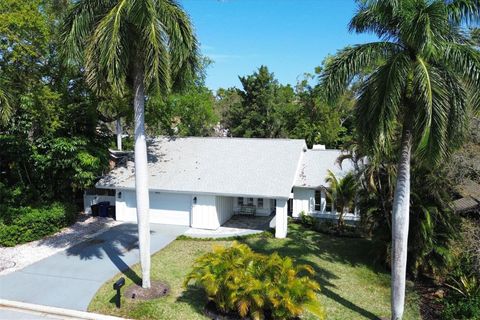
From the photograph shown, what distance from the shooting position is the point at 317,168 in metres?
23.7

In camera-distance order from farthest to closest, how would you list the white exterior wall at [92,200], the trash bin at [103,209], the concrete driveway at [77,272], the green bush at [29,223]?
1. the white exterior wall at [92,200]
2. the trash bin at [103,209]
3. the green bush at [29,223]
4. the concrete driveway at [77,272]

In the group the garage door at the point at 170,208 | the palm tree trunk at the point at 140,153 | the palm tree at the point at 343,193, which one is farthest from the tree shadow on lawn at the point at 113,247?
the palm tree at the point at 343,193

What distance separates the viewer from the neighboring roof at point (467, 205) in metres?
16.5

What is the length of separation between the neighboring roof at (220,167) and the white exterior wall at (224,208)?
1120mm

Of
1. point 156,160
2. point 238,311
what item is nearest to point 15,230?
point 156,160

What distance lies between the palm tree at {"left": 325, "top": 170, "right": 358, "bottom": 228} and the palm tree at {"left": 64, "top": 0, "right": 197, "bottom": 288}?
11.0m

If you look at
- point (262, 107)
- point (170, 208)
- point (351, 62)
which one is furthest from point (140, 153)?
point (262, 107)

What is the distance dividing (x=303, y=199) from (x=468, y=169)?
9.03 meters

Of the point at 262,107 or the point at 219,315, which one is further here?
the point at 262,107

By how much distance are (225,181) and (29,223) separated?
9.61 metres

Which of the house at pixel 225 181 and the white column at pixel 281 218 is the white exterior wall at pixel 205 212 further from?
the white column at pixel 281 218

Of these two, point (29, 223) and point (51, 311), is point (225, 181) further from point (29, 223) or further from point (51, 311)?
point (51, 311)

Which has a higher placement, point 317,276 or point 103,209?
point 103,209

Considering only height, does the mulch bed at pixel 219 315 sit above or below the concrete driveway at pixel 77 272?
below
